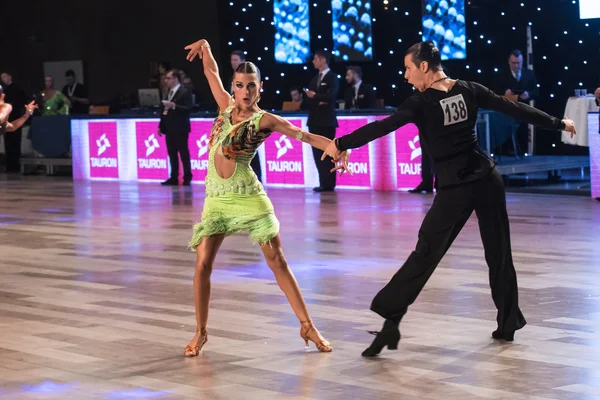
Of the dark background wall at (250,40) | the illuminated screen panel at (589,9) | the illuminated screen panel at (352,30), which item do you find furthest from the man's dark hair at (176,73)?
the illuminated screen panel at (589,9)

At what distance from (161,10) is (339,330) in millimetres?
19618

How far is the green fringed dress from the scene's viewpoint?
6250 mm

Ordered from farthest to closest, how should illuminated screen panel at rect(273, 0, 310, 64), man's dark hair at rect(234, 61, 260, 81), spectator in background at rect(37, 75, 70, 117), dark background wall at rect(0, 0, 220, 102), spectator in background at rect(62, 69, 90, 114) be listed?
dark background wall at rect(0, 0, 220, 102), spectator in background at rect(62, 69, 90, 114), illuminated screen panel at rect(273, 0, 310, 64), spectator in background at rect(37, 75, 70, 117), man's dark hair at rect(234, 61, 260, 81)

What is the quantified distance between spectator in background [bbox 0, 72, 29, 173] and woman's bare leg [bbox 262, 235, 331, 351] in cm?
1828

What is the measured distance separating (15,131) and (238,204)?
18366 mm

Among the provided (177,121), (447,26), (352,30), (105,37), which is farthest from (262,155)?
(105,37)

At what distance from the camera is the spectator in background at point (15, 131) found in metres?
23.7

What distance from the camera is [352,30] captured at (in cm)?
2238

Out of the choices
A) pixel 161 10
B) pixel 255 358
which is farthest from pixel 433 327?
pixel 161 10

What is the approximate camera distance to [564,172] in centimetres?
1886

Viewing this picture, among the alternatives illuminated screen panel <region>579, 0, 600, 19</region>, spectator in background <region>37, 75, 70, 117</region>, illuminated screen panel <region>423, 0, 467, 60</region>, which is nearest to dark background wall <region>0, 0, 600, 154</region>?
illuminated screen panel <region>423, 0, 467, 60</region>

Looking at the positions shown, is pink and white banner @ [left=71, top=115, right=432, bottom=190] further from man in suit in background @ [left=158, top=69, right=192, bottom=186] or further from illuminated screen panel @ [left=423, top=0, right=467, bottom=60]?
illuminated screen panel @ [left=423, top=0, right=467, bottom=60]

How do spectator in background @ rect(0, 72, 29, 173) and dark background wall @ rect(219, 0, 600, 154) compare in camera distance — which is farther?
spectator in background @ rect(0, 72, 29, 173)

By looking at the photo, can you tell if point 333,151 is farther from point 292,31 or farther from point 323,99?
point 292,31
